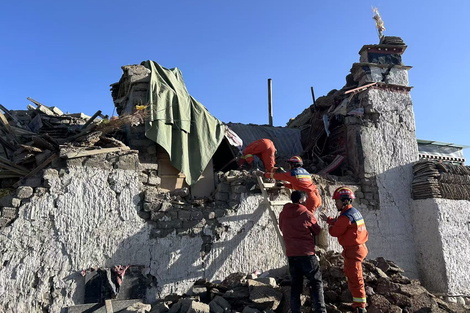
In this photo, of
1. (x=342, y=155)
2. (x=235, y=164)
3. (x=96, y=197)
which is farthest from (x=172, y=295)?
(x=342, y=155)

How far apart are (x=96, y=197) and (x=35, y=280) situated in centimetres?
144

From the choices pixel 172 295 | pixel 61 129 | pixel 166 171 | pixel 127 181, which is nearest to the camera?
pixel 172 295

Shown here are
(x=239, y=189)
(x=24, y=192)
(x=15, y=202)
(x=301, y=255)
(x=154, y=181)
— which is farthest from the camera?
(x=239, y=189)

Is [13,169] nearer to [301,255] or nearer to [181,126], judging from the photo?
[181,126]

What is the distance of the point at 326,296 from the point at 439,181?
189 inches

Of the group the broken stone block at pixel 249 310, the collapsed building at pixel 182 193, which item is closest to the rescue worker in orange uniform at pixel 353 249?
the broken stone block at pixel 249 310

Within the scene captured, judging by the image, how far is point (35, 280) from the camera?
5.68m

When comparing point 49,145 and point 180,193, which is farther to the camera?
point 180,193

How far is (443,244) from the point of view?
8.35 metres

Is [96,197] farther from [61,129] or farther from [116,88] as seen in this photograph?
[116,88]

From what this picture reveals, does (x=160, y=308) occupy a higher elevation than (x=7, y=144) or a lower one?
lower

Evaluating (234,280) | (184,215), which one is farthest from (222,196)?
(234,280)

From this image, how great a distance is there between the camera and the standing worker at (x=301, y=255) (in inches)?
196

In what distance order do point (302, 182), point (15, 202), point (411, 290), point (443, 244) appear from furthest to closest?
point (443, 244), point (302, 182), point (15, 202), point (411, 290)
